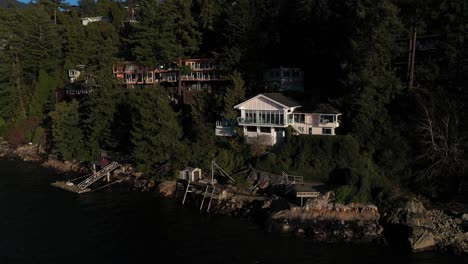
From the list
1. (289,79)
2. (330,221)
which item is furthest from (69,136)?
(330,221)

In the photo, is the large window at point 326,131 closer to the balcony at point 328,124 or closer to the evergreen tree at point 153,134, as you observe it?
the balcony at point 328,124

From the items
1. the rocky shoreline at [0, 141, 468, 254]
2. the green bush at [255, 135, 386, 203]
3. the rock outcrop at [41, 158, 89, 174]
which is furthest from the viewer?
the rock outcrop at [41, 158, 89, 174]

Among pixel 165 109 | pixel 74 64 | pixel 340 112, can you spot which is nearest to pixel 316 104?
pixel 340 112

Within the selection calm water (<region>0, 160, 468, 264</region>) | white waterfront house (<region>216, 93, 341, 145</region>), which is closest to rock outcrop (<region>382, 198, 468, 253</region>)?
calm water (<region>0, 160, 468, 264</region>)

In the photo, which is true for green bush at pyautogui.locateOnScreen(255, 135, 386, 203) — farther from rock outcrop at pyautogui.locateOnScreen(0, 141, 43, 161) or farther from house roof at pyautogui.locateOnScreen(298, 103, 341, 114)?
rock outcrop at pyautogui.locateOnScreen(0, 141, 43, 161)

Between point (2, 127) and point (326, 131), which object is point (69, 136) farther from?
point (326, 131)

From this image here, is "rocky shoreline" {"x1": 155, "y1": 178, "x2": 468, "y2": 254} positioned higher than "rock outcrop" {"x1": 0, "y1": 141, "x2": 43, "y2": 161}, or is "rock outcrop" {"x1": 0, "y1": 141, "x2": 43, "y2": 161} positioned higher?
"rock outcrop" {"x1": 0, "y1": 141, "x2": 43, "y2": 161}
